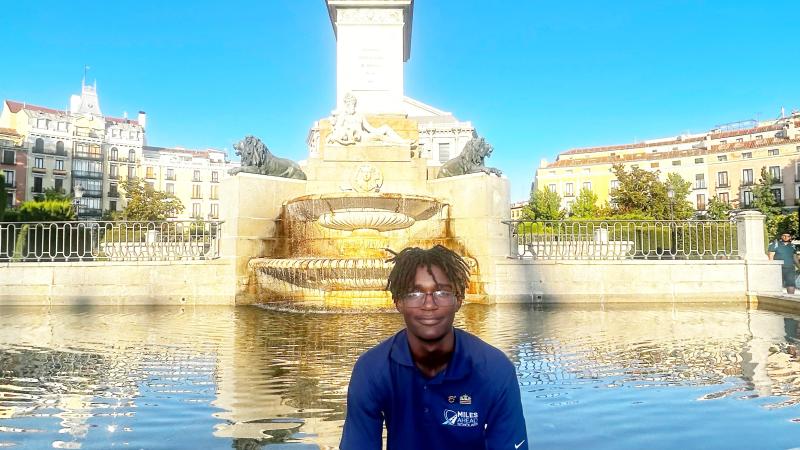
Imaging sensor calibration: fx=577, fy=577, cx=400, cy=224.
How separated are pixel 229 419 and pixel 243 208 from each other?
9.53 metres

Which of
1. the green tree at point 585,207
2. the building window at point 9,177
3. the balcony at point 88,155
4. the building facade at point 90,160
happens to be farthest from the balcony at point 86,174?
the green tree at point 585,207

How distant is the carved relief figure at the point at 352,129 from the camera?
1453 cm

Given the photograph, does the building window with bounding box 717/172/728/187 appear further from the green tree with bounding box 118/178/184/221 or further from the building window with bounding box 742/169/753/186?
the green tree with bounding box 118/178/184/221

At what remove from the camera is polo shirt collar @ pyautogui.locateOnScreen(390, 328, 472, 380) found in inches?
72.0

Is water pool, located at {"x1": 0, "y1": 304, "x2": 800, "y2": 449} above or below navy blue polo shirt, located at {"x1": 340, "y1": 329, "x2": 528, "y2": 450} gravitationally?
below

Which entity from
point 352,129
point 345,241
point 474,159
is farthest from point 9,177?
point 474,159

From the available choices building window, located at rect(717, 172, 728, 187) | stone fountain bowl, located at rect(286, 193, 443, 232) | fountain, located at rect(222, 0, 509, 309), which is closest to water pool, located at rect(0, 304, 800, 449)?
fountain, located at rect(222, 0, 509, 309)

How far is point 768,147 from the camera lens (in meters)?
72.4

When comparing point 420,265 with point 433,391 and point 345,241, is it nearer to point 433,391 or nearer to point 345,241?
point 433,391

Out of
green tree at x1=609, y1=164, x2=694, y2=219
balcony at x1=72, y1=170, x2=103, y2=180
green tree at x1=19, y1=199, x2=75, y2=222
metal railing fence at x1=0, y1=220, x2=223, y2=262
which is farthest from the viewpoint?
balcony at x1=72, y1=170, x2=103, y2=180

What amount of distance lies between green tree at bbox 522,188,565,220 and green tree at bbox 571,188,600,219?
81.0 inches

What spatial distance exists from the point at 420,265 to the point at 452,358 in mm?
327

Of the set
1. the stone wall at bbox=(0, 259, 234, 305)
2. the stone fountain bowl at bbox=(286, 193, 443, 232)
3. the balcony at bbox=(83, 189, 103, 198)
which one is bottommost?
the stone wall at bbox=(0, 259, 234, 305)

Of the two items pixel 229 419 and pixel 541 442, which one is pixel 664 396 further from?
pixel 229 419
